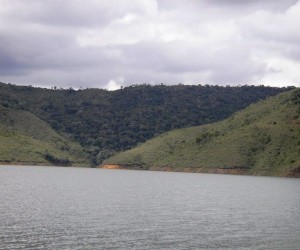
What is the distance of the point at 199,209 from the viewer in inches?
3519

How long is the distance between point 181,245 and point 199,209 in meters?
34.8

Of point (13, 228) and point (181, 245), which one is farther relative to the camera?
point (13, 228)

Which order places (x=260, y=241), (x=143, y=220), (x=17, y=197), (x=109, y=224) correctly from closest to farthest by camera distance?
1. (x=260, y=241)
2. (x=109, y=224)
3. (x=143, y=220)
4. (x=17, y=197)

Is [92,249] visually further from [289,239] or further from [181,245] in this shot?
[289,239]

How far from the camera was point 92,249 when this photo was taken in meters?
50.8

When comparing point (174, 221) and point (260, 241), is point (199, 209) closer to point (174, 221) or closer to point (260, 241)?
point (174, 221)

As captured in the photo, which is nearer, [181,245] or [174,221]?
[181,245]

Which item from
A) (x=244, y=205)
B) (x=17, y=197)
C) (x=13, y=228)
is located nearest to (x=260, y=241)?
(x=13, y=228)

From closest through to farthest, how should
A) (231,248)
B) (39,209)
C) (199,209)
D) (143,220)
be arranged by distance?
1. (231,248)
2. (143,220)
3. (39,209)
4. (199,209)

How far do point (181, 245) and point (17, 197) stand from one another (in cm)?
4879

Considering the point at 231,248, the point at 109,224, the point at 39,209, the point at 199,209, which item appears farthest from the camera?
the point at 199,209

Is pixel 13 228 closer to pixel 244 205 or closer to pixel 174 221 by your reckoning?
pixel 174 221

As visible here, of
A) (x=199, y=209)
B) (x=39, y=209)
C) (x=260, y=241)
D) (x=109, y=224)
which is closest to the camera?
(x=260, y=241)

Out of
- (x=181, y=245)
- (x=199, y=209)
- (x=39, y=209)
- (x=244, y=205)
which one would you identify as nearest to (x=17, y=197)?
(x=39, y=209)
